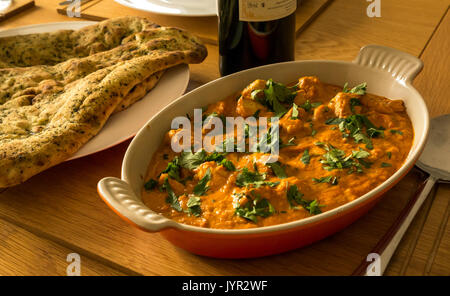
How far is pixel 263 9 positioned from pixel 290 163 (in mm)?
425

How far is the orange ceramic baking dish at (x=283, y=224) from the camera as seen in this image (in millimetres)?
731

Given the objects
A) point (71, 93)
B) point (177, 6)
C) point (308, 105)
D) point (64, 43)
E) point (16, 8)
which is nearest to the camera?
point (308, 105)

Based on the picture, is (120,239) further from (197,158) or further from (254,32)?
(254,32)

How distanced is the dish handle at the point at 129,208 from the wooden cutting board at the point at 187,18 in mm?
904

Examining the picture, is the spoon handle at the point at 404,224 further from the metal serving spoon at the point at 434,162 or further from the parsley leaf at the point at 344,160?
the parsley leaf at the point at 344,160

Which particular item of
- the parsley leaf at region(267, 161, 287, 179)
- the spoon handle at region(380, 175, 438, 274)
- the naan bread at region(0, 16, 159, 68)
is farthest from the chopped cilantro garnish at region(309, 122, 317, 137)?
the naan bread at region(0, 16, 159, 68)

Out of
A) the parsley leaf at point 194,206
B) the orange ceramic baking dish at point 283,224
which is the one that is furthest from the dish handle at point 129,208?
the parsley leaf at point 194,206

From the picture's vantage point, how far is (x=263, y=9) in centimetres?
116

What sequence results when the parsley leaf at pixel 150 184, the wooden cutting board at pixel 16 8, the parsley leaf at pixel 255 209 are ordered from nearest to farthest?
the parsley leaf at pixel 255 209 < the parsley leaf at pixel 150 184 < the wooden cutting board at pixel 16 8

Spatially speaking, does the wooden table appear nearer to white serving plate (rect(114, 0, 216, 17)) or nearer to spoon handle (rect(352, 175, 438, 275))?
spoon handle (rect(352, 175, 438, 275))

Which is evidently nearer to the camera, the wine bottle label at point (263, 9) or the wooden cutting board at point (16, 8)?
the wine bottle label at point (263, 9)

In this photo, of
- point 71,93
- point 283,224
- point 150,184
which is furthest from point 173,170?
point 71,93

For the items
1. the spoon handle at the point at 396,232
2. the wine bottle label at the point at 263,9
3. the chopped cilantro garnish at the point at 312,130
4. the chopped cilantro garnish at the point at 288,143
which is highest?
the wine bottle label at the point at 263,9
